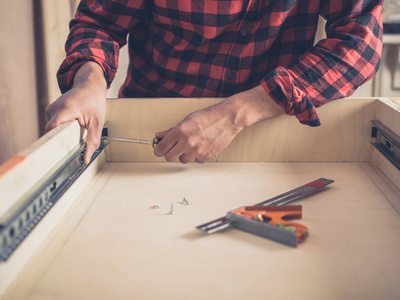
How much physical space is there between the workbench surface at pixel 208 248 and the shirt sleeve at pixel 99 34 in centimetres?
29

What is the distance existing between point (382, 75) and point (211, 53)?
1.61 metres

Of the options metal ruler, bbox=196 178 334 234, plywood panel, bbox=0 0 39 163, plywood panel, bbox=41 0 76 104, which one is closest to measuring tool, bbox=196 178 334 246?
metal ruler, bbox=196 178 334 234

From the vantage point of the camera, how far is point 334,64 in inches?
38.9

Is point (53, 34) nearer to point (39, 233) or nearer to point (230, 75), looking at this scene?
Result: point (230, 75)

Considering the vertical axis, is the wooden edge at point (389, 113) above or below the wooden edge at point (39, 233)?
above

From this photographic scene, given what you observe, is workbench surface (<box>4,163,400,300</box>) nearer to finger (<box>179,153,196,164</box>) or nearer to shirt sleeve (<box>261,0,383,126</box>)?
finger (<box>179,153,196,164</box>)

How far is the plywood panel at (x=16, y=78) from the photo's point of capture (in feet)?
5.54

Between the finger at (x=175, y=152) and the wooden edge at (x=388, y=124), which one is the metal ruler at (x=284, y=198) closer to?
the wooden edge at (x=388, y=124)

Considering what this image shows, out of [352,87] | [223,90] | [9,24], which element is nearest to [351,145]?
[352,87]

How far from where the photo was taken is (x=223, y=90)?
116cm

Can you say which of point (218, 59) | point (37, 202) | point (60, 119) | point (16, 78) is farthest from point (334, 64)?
point (16, 78)

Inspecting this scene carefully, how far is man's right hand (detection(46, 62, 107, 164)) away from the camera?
78 cm

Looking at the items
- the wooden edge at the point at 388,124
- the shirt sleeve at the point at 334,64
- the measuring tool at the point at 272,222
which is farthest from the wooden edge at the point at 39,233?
the wooden edge at the point at 388,124

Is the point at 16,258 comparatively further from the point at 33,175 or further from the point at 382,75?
→ the point at 382,75
